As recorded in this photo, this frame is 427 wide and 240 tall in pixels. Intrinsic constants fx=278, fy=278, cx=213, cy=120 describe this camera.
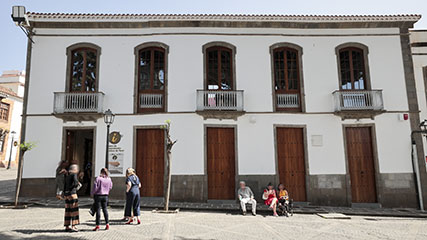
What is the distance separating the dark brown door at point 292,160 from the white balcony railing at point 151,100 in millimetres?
5029

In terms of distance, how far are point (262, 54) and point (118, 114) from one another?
654 centimetres

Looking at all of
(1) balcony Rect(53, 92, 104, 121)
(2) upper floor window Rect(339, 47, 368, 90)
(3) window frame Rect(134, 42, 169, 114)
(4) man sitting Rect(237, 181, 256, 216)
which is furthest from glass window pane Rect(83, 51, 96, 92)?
(2) upper floor window Rect(339, 47, 368, 90)

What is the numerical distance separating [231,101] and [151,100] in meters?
3.34

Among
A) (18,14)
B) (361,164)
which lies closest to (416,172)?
(361,164)

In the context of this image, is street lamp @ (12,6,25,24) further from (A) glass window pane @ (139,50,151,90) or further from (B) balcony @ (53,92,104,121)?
(A) glass window pane @ (139,50,151,90)

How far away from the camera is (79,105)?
11273mm

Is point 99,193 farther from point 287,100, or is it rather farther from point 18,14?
point 18,14

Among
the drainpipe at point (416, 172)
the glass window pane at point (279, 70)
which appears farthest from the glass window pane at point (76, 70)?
the drainpipe at point (416, 172)

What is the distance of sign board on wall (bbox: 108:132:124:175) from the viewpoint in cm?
1105

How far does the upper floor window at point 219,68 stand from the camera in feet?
38.8

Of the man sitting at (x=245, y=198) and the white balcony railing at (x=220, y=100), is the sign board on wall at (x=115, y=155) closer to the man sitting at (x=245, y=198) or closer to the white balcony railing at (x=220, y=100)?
the white balcony railing at (x=220, y=100)

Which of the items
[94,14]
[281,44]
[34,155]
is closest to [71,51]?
[94,14]

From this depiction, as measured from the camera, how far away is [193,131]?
36.7 ft

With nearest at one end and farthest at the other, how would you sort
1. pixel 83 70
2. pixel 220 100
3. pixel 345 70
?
pixel 220 100, pixel 83 70, pixel 345 70
